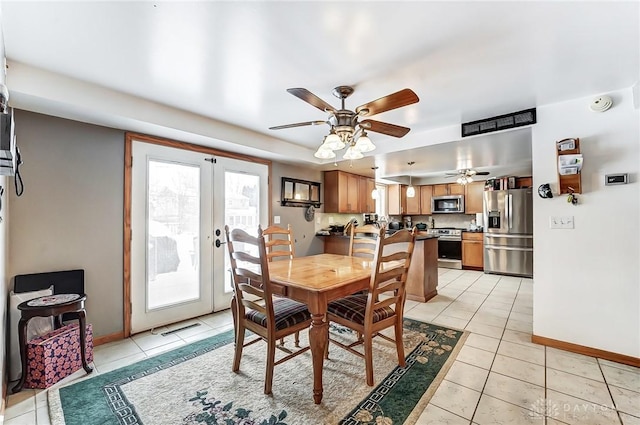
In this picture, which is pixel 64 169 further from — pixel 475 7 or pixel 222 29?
pixel 475 7

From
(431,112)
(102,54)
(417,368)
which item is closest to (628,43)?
(431,112)

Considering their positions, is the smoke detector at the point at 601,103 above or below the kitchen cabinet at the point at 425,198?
above

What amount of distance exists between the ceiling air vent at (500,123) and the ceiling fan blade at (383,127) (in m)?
1.19

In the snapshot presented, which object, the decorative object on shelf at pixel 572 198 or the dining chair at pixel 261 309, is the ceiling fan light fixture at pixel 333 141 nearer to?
the dining chair at pixel 261 309

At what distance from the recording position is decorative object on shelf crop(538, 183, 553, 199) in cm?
259

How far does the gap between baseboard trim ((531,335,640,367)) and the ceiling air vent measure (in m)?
2.06

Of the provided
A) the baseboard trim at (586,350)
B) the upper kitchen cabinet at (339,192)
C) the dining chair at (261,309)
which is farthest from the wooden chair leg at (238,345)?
the upper kitchen cabinet at (339,192)

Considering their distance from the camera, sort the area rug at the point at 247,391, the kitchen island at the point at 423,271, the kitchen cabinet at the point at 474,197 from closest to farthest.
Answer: the area rug at the point at 247,391, the kitchen island at the point at 423,271, the kitchen cabinet at the point at 474,197

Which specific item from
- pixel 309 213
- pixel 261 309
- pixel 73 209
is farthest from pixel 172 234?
pixel 309 213

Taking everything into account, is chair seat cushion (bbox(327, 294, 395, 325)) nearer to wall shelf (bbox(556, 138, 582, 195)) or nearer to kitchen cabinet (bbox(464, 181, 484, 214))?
wall shelf (bbox(556, 138, 582, 195))

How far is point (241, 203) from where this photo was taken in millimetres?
3869

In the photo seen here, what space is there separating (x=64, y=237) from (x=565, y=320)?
4.54m

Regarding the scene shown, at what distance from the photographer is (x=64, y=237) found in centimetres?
245

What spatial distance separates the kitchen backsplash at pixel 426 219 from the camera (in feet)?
17.3
